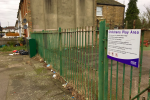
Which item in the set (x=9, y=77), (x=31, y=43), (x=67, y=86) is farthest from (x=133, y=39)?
(x=31, y=43)

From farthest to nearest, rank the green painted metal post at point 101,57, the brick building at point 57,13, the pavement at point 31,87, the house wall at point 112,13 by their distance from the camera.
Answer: the house wall at point 112,13, the brick building at point 57,13, the pavement at point 31,87, the green painted metal post at point 101,57

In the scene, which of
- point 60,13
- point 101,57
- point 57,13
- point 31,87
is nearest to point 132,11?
point 60,13

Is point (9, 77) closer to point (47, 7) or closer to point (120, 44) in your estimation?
point (120, 44)

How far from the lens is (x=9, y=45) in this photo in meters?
13.5

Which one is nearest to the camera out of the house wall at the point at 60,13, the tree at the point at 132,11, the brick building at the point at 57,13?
the brick building at the point at 57,13

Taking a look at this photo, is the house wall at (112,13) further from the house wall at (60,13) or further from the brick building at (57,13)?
the house wall at (60,13)

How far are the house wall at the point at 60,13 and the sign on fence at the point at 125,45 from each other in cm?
1158

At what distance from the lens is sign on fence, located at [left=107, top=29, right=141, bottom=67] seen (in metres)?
1.68

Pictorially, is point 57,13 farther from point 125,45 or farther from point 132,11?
point 132,11

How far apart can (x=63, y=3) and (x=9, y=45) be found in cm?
766

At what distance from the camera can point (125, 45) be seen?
1838mm

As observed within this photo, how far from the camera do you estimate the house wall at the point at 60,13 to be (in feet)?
40.7

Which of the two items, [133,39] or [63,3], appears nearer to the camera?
[133,39]

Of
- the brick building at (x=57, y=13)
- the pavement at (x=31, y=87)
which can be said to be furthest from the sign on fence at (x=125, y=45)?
the brick building at (x=57, y=13)
